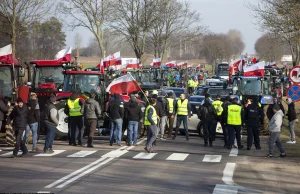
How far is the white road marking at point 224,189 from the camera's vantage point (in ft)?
40.7

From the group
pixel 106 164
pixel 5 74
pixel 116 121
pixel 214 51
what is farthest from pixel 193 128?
pixel 214 51

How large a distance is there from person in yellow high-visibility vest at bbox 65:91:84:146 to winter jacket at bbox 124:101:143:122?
1518mm

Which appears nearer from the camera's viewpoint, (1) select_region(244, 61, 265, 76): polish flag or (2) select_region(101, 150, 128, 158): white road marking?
(2) select_region(101, 150, 128, 158): white road marking

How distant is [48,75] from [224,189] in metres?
14.4

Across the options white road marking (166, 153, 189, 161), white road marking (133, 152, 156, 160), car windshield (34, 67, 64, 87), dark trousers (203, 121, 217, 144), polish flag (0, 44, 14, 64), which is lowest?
white road marking (166, 153, 189, 161)

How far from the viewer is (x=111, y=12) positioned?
59656 mm

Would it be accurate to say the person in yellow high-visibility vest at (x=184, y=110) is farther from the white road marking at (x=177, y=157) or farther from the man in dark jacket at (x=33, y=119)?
the man in dark jacket at (x=33, y=119)

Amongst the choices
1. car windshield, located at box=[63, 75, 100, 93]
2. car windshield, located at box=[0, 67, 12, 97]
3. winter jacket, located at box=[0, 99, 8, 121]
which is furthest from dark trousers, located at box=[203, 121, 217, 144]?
car windshield, located at box=[0, 67, 12, 97]

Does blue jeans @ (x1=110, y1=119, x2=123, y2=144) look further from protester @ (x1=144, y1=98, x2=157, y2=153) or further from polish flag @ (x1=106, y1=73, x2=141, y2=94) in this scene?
protester @ (x1=144, y1=98, x2=157, y2=153)

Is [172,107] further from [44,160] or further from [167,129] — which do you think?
[44,160]

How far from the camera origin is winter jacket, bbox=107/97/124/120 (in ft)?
68.0

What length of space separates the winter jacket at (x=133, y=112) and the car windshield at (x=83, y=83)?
245 cm

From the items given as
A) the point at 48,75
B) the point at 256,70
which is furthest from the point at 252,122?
the point at 256,70

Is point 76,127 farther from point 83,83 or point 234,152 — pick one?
point 234,152
